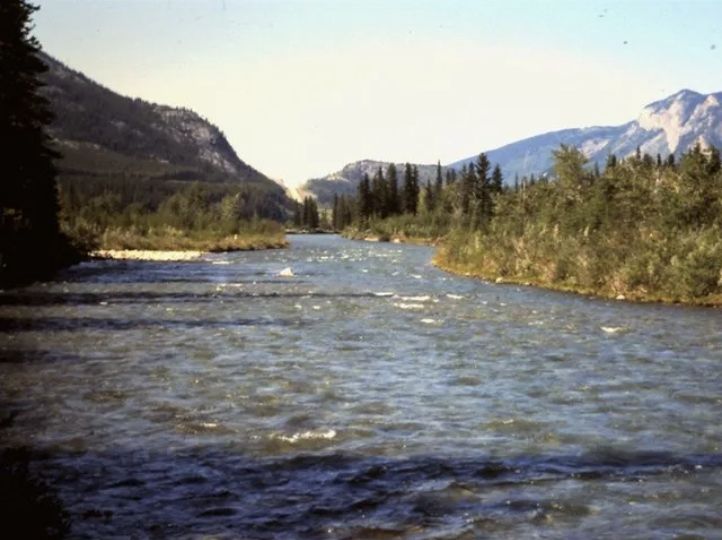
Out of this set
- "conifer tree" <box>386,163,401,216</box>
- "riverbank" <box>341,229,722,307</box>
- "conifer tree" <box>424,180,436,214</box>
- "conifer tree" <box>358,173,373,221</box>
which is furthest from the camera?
"conifer tree" <box>358,173,373,221</box>

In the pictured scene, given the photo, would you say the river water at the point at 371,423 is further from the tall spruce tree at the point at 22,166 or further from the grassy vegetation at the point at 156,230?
the grassy vegetation at the point at 156,230

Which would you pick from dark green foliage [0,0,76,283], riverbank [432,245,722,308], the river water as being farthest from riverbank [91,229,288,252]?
the river water

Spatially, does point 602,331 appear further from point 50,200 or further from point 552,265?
point 50,200

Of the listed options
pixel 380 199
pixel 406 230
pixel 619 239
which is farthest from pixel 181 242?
pixel 380 199

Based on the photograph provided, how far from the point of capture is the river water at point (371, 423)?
26.5ft

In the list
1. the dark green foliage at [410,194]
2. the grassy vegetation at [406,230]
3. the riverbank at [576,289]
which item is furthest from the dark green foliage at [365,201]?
the riverbank at [576,289]

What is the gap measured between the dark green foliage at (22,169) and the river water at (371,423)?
1432 cm

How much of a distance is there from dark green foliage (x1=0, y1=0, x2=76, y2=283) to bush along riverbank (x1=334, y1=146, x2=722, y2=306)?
2601 cm

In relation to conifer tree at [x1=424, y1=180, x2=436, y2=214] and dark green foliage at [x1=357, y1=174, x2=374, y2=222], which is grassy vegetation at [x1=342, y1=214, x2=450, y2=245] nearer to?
conifer tree at [x1=424, y1=180, x2=436, y2=214]

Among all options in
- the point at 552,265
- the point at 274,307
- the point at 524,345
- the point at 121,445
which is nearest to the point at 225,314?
the point at 274,307

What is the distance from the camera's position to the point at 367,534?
24.4 ft

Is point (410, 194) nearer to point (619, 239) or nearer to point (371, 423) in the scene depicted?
point (619, 239)

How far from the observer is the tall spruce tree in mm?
36594

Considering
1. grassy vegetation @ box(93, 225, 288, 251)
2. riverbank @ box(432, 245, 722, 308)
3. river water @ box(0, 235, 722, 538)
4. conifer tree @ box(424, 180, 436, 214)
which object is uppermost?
conifer tree @ box(424, 180, 436, 214)
